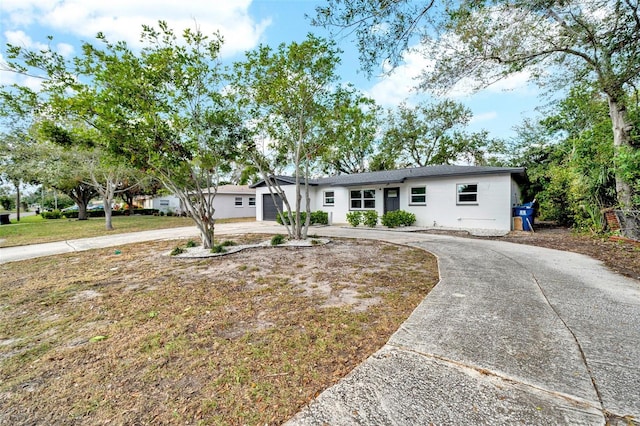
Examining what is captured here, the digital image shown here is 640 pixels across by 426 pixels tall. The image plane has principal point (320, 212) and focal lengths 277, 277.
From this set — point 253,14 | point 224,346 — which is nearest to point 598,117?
point 253,14

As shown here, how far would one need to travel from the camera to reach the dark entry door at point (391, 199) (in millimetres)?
14484

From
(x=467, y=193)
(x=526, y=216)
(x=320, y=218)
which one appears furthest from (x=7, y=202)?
(x=526, y=216)

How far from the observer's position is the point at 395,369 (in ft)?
7.00

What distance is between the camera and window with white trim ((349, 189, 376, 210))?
1528 cm

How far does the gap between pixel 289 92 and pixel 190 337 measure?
667 centimetres

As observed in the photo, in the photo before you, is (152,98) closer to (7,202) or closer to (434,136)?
(434,136)

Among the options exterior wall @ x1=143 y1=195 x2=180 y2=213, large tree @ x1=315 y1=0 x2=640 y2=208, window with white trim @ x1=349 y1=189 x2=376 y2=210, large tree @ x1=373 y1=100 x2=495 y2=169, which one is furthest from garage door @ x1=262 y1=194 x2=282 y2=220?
exterior wall @ x1=143 y1=195 x2=180 y2=213

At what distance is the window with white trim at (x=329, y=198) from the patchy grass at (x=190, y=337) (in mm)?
11334

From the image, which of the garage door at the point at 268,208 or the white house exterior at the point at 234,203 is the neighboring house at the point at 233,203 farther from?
the garage door at the point at 268,208

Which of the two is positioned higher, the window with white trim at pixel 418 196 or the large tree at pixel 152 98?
the large tree at pixel 152 98

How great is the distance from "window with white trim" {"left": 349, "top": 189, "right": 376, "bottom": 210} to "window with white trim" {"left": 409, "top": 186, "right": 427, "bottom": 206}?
208 cm

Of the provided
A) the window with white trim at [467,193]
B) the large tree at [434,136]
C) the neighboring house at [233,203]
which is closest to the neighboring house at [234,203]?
the neighboring house at [233,203]

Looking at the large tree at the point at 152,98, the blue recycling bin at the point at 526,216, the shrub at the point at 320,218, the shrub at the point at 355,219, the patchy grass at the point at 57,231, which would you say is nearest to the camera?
the large tree at the point at 152,98

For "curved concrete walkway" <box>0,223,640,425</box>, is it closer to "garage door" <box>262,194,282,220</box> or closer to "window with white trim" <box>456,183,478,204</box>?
"window with white trim" <box>456,183,478,204</box>
